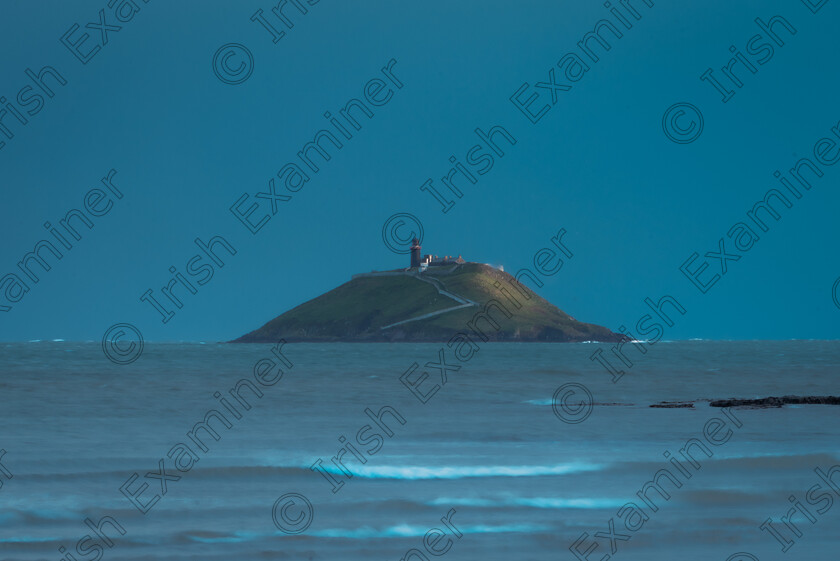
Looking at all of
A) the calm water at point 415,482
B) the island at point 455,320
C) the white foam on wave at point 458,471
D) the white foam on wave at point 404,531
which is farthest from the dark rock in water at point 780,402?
the island at point 455,320

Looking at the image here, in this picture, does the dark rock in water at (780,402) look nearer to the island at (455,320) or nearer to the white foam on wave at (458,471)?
the white foam on wave at (458,471)

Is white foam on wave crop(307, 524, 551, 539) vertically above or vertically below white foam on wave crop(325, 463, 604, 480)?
below

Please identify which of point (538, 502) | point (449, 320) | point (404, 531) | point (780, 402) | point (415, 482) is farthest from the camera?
point (449, 320)

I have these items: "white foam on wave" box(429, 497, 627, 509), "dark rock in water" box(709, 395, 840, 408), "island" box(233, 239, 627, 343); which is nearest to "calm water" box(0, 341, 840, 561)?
"white foam on wave" box(429, 497, 627, 509)

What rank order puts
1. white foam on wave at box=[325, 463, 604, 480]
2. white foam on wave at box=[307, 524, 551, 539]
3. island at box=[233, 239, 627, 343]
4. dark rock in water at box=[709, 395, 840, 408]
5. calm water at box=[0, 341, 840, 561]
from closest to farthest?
calm water at box=[0, 341, 840, 561] < white foam on wave at box=[307, 524, 551, 539] < white foam on wave at box=[325, 463, 604, 480] < dark rock in water at box=[709, 395, 840, 408] < island at box=[233, 239, 627, 343]

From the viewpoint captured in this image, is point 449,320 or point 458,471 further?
point 449,320

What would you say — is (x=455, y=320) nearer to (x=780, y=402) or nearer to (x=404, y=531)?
(x=780, y=402)

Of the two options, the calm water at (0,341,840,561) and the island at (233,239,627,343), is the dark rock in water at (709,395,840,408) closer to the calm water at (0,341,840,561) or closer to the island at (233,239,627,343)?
the calm water at (0,341,840,561)

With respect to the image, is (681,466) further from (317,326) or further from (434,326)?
(317,326)

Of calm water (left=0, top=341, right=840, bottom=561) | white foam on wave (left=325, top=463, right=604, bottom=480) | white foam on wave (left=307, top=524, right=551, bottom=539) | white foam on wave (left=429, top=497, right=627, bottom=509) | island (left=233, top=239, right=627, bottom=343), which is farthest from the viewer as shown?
island (left=233, top=239, right=627, bottom=343)

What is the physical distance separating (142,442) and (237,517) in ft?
28.2

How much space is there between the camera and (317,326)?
198 metres

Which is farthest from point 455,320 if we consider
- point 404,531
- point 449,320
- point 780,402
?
point 404,531

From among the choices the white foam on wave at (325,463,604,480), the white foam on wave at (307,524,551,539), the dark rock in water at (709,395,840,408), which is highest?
the dark rock in water at (709,395,840,408)
